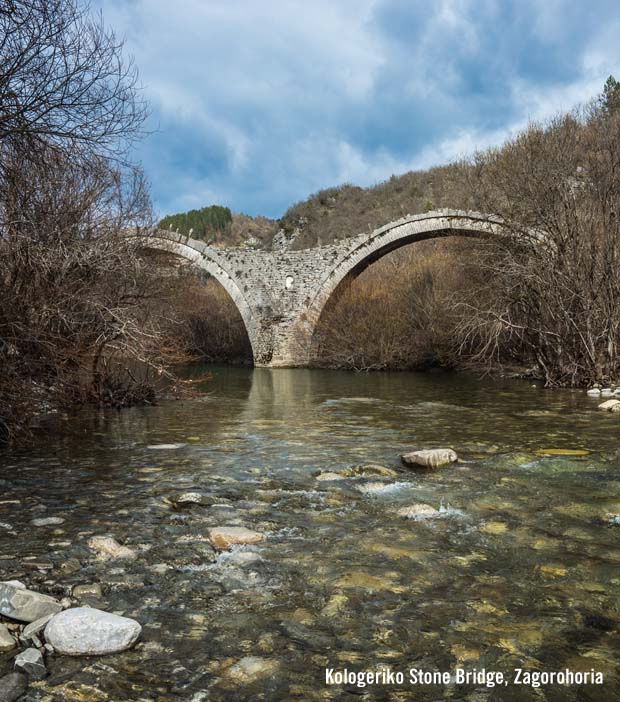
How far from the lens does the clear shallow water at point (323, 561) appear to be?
2004mm

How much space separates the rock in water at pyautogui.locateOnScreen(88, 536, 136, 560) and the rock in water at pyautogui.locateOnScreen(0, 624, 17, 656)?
2.51 feet

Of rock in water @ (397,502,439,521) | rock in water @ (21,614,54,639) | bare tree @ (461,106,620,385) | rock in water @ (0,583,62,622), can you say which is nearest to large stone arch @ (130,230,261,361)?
bare tree @ (461,106,620,385)

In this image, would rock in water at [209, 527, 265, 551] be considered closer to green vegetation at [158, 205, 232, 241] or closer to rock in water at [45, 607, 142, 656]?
rock in water at [45, 607, 142, 656]

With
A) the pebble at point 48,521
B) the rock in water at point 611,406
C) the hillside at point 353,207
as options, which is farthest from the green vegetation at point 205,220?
the pebble at point 48,521

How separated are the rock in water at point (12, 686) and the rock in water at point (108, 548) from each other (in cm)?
101

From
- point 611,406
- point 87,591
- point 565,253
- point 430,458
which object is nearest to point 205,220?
point 565,253

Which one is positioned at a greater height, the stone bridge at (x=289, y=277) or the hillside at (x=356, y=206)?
the hillside at (x=356, y=206)

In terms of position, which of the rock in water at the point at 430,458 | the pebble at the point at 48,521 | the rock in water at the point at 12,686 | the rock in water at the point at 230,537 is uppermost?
the rock in water at the point at 430,458

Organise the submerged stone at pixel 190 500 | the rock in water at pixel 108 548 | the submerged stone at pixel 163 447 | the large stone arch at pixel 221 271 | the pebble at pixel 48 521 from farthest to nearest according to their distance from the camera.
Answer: the large stone arch at pixel 221 271 → the submerged stone at pixel 163 447 → the submerged stone at pixel 190 500 → the pebble at pixel 48 521 → the rock in water at pixel 108 548

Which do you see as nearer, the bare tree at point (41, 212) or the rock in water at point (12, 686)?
the rock in water at point (12, 686)

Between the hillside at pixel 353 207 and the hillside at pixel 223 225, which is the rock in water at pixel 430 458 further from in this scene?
the hillside at pixel 223 225

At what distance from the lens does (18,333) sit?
5.34 metres

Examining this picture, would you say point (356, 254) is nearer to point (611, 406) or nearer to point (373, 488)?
point (611, 406)

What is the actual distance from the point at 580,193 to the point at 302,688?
1201cm
